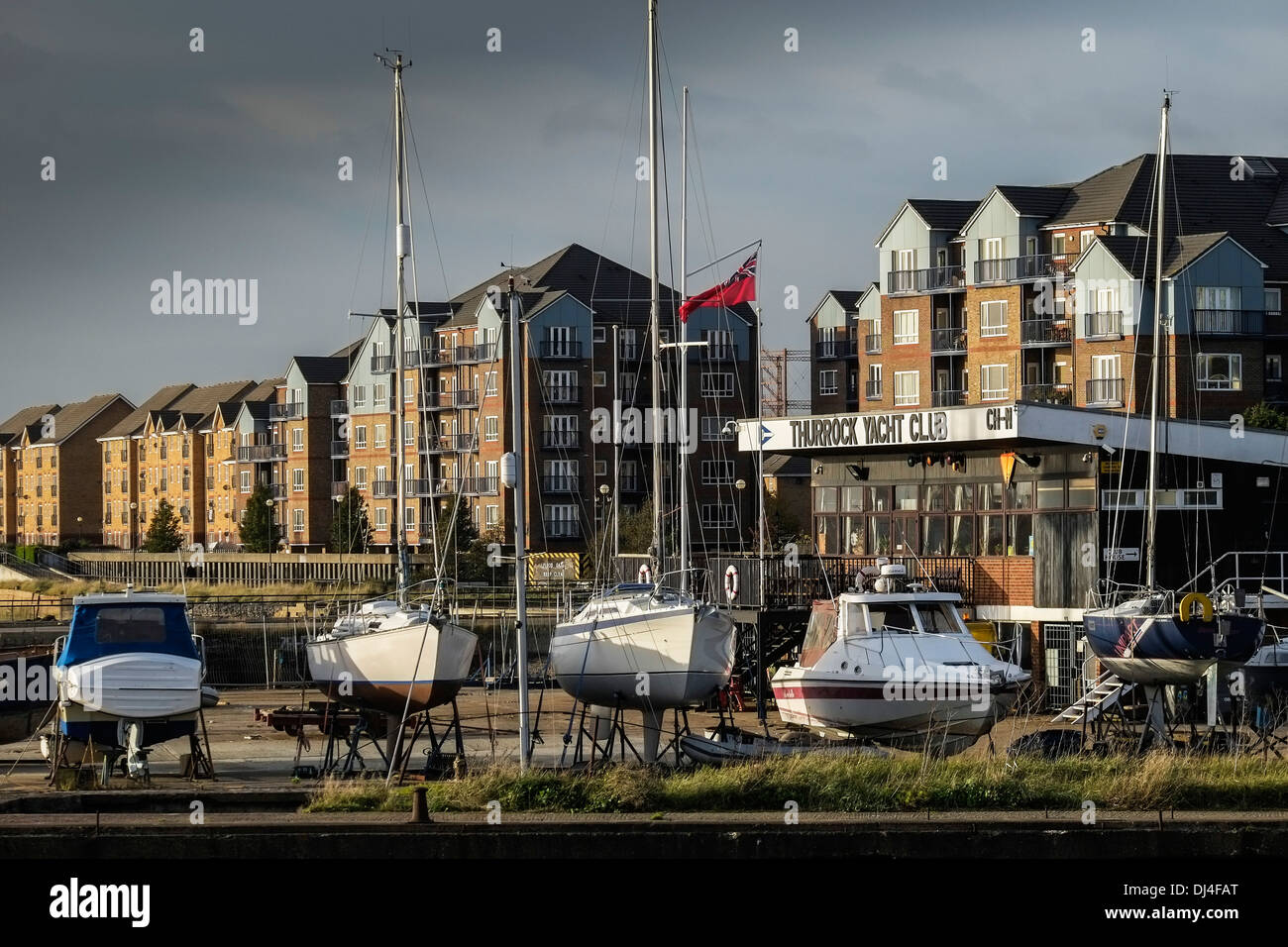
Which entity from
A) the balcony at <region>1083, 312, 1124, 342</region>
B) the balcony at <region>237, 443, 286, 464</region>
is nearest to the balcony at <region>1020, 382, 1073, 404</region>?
the balcony at <region>1083, 312, 1124, 342</region>

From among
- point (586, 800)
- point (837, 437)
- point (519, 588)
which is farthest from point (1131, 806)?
point (837, 437)

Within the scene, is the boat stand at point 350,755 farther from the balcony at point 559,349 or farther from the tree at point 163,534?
the tree at point 163,534

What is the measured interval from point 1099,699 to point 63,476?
122768 millimetres

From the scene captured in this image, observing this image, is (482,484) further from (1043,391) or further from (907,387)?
(1043,391)

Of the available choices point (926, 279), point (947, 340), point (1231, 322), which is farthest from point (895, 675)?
point (926, 279)

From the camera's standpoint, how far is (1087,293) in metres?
72.6

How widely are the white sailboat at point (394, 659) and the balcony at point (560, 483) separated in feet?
189

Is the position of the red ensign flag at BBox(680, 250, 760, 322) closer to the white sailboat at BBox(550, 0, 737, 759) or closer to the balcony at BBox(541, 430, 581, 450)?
the white sailboat at BBox(550, 0, 737, 759)

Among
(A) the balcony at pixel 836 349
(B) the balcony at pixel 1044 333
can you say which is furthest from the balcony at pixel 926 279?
(A) the balcony at pixel 836 349

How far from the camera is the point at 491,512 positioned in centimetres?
9062

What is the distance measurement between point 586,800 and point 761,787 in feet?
6.34

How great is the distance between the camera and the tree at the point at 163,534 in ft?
373

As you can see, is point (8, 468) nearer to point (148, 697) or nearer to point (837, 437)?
point (837, 437)

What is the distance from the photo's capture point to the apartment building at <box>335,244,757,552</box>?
3497 inches
